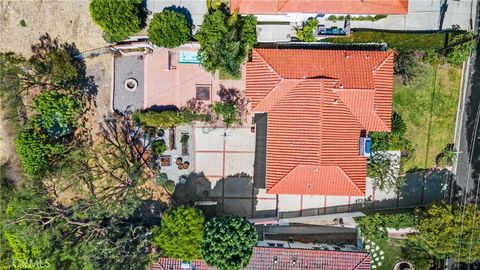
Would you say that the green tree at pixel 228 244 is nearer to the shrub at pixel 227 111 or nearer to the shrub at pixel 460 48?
the shrub at pixel 227 111

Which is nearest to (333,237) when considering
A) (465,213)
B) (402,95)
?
(465,213)

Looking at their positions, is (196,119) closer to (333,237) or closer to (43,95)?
(43,95)

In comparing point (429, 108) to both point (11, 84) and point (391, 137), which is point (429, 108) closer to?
point (391, 137)

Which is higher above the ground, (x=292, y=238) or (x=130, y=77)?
(x=130, y=77)

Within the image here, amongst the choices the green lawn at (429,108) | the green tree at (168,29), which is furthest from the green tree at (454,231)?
the green tree at (168,29)

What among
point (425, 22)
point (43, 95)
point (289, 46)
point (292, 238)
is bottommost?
point (292, 238)

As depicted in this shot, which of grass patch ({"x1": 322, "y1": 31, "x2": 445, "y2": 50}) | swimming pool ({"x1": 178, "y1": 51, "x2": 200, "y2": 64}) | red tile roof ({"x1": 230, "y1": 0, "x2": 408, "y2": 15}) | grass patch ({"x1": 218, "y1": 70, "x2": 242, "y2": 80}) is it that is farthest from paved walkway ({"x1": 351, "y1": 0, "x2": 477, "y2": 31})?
swimming pool ({"x1": 178, "y1": 51, "x2": 200, "y2": 64})
